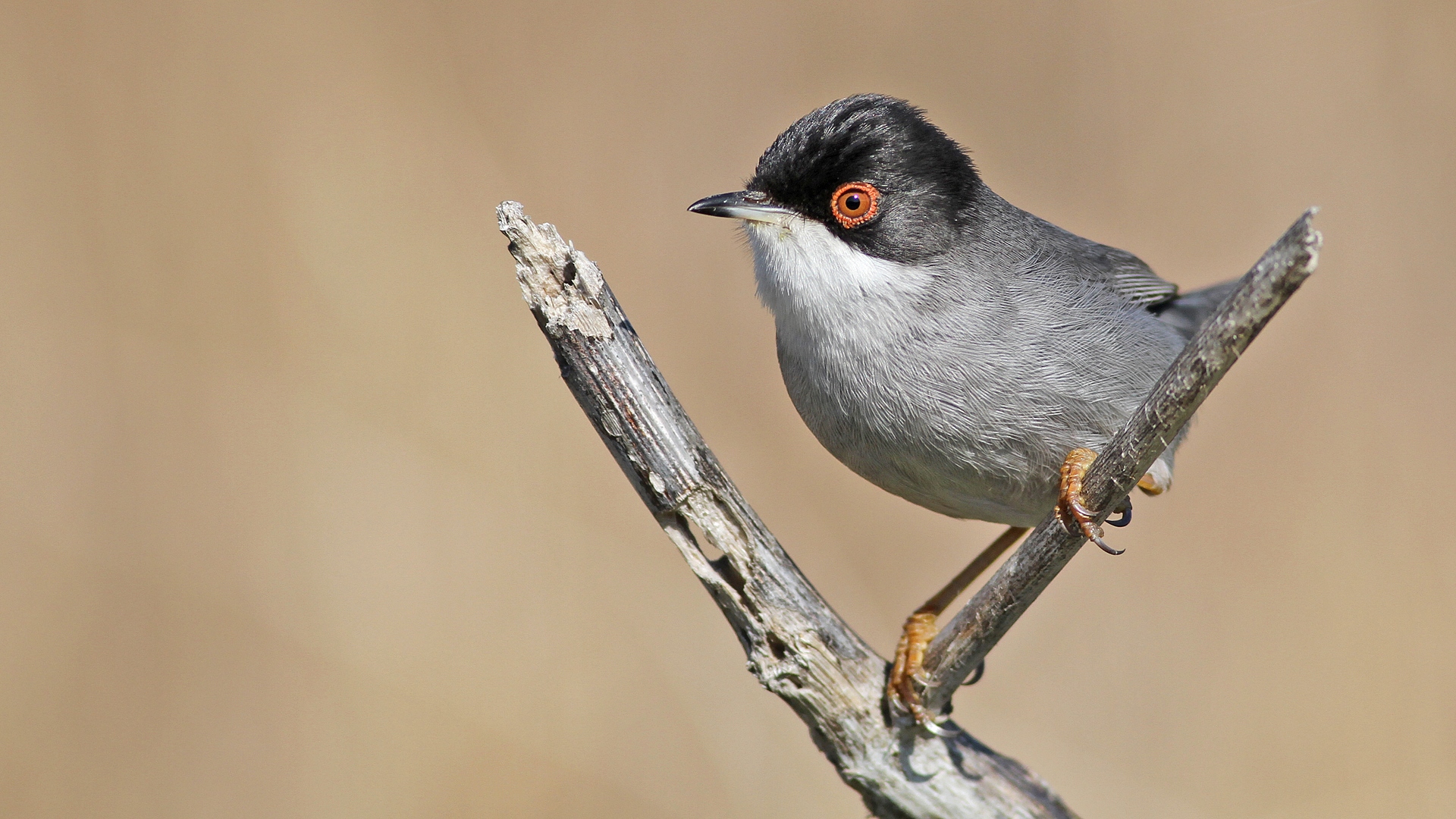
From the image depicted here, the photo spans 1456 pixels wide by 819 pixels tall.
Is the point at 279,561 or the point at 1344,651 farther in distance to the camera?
the point at 1344,651

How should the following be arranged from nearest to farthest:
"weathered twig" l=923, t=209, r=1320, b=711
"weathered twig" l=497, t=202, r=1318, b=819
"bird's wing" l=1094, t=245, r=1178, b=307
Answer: "weathered twig" l=923, t=209, r=1320, b=711 < "weathered twig" l=497, t=202, r=1318, b=819 < "bird's wing" l=1094, t=245, r=1178, b=307

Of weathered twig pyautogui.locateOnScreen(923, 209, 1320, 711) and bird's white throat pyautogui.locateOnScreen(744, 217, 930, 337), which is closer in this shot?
weathered twig pyautogui.locateOnScreen(923, 209, 1320, 711)

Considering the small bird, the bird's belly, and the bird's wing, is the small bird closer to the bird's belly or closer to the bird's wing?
the bird's belly

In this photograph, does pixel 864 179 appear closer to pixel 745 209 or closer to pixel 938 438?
pixel 745 209

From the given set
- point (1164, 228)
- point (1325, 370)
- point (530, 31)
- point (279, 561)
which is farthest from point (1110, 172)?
point (279, 561)

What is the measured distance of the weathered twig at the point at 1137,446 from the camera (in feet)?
6.66

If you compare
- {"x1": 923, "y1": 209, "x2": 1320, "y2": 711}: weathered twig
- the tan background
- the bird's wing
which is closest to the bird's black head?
the bird's wing

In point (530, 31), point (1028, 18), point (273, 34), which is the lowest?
point (273, 34)

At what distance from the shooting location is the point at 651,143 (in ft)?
21.0

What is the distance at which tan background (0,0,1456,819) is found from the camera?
540 cm

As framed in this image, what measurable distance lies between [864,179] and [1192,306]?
1944 mm

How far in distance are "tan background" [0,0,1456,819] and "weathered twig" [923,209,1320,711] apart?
8.83ft

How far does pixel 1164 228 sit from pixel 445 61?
180 inches

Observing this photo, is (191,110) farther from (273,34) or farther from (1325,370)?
(1325,370)
